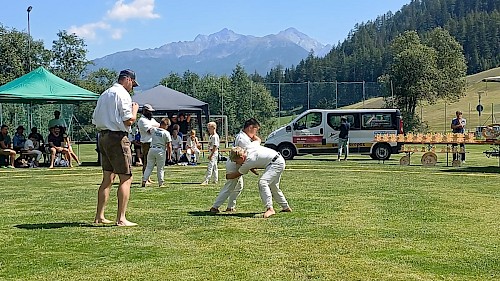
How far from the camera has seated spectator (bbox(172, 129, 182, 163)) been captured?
2430 cm

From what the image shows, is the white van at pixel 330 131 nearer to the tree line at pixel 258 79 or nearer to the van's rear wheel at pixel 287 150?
the van's rear wheel at pixel 287 150

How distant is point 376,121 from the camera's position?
89.0ft

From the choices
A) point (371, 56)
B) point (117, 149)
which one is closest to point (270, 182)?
point (117, 149)

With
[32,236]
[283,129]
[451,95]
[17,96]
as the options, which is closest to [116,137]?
[32,236]

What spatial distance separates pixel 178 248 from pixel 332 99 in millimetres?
45711

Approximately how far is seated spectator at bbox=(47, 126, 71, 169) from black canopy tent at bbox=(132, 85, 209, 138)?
436 centimetres

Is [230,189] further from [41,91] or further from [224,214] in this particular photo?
[41,91]

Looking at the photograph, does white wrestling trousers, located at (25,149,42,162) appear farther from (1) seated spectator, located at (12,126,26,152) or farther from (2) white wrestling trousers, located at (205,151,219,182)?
(2) white wrestling trousers, located at (205,151,219,182)

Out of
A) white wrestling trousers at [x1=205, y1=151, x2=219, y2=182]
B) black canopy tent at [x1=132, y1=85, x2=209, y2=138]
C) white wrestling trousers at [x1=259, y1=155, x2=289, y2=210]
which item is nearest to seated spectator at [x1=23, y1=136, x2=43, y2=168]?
black canopy tent at [x1=132, y1=85, x2=209, y2=138]

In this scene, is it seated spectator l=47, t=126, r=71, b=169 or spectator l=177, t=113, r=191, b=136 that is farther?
spectator l=177, t=113, r=191, b=136

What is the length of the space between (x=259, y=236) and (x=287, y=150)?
18.9 meters

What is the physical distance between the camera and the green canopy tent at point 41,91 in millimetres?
22906

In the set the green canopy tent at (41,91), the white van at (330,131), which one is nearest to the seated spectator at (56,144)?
the green canopy tent at (41,91)

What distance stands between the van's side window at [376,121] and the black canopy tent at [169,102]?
6244mm
